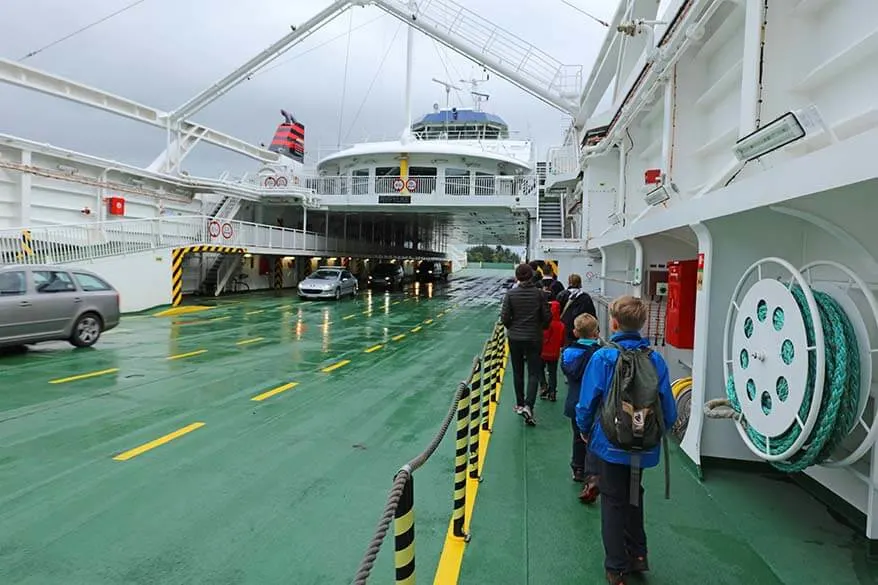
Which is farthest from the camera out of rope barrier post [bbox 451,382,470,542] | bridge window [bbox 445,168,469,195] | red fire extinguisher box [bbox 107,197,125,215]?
bridge window [bbox 445,168,469,195]

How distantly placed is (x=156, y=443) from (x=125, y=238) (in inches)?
563

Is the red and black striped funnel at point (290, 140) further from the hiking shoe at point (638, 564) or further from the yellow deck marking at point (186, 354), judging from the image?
the hiking shoe at point (638, 564)

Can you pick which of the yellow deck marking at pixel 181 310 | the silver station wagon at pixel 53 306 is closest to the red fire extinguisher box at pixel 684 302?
the silver station wagon at pixel 53 306

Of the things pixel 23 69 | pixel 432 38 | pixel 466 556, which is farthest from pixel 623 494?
pixel 432 38

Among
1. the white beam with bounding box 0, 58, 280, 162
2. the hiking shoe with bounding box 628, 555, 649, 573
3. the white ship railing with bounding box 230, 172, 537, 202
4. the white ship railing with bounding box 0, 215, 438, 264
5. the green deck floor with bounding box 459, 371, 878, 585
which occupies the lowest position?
the green deck floor with bounding box 459, 371, 878, 585

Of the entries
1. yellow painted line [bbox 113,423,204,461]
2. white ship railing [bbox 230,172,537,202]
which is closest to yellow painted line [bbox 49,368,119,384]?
yellow painted line [bbox 113,423,204,461]

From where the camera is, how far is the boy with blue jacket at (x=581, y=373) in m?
3.82

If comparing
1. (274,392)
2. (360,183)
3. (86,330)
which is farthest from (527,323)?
(360,183)

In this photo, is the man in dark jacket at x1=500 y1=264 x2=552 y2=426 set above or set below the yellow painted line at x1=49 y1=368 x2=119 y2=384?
above

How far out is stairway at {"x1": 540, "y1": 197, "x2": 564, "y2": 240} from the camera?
17.9 m

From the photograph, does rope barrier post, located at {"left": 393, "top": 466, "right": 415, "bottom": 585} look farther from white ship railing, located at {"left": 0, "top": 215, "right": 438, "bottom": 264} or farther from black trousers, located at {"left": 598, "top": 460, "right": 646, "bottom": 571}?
white ship railing, located at {"left": 0, "top": 215, "right": 438, "bottom": 264}

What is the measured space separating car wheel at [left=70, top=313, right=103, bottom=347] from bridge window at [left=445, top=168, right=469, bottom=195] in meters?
18.8

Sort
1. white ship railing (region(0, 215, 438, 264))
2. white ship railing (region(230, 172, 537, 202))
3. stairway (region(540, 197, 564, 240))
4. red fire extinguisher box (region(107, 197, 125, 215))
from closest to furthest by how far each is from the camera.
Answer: white ship railing (region(0, 215, 438, 264)) < stairway (region(540, 197, 564, 240)) < red fire extinguisher box (region(107, 197, 125, 215)) < white ship railing (region(230, 172, 537, 202))

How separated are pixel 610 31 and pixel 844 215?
1072 cm
